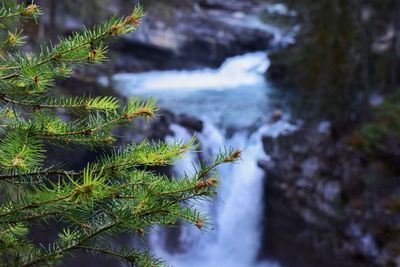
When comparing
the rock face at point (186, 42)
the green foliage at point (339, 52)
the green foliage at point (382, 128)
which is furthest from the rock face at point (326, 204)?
A: the rock face at point (186, 42)

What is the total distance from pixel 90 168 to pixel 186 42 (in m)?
24.9

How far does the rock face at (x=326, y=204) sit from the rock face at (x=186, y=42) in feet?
42.8

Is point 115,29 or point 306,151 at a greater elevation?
point 115,29

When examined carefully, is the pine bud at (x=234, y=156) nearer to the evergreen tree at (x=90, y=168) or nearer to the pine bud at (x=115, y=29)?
the evergreen tree at (x=90, y=168)

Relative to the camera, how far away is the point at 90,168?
2316mm

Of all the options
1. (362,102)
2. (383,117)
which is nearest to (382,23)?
(362,102)

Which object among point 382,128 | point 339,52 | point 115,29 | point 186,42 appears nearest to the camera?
point 115,29

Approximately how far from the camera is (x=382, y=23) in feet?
51.1

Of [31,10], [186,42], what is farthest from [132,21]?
[186,42]

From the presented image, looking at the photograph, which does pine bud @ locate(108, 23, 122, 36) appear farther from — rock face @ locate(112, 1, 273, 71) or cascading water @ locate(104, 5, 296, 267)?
rock face @ locate(112, 1, 273, 71)

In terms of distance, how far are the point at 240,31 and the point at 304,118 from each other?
15445 mm

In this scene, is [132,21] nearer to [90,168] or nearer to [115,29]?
[115,29]

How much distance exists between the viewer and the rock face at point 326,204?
10742 millimetres

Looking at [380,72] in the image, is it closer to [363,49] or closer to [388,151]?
[363,49]
